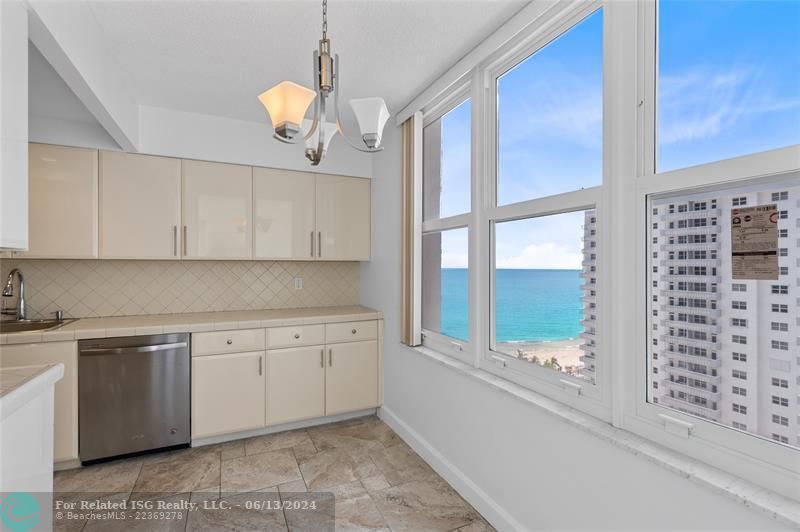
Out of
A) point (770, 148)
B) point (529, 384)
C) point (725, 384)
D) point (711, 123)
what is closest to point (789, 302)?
point (725, 384)

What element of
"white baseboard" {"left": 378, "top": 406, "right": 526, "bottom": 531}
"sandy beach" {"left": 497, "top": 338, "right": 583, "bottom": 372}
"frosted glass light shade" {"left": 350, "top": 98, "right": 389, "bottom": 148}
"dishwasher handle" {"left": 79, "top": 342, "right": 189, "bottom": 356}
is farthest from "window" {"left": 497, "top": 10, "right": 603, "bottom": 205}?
"dishwasher handle" {"left": 79, "top": 342, "right": 189, "bottom": 356}

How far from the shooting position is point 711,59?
49.7 inches

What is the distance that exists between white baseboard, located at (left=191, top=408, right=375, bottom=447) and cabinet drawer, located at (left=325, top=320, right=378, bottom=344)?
0.67 metres

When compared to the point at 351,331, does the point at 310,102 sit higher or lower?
higher

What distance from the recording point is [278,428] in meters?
3.22

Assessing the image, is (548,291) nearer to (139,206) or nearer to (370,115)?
(370,115)

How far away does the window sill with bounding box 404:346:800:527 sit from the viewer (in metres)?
1.03

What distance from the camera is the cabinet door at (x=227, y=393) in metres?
2.91

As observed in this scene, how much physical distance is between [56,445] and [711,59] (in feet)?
12.9

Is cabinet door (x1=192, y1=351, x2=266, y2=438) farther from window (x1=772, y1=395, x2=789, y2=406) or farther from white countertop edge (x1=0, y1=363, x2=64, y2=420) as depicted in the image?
window (x1=772, y1=395, x2=789, y2=406)

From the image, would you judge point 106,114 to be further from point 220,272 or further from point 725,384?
point 725,384

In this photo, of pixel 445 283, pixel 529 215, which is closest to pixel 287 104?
pixel 529 215

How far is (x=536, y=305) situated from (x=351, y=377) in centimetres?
198

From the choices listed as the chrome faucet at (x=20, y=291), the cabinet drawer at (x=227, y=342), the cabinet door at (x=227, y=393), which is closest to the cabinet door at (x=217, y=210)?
the cabinet drawer at (x=227, y=342)
